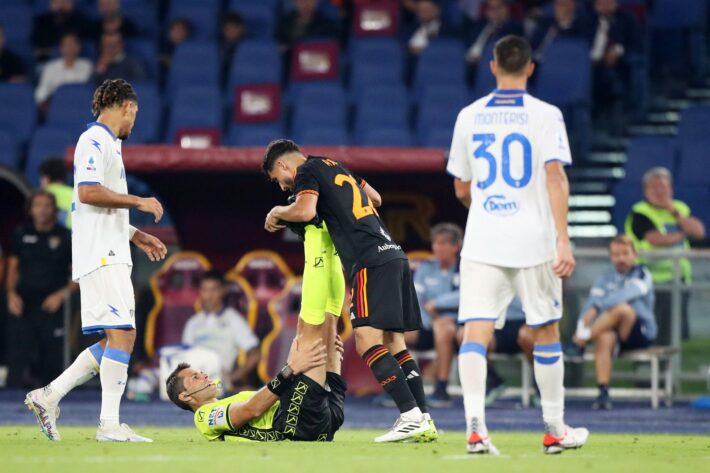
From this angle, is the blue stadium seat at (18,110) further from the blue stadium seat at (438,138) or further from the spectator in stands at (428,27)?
the blue stadium seat at (438,138)

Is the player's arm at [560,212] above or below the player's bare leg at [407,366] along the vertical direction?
above

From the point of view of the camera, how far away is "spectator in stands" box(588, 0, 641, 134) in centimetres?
1755

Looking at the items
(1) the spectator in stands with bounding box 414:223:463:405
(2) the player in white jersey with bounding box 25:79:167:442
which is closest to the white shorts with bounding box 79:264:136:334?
(2) the player in white jersey with bounding box 25:79:167:442

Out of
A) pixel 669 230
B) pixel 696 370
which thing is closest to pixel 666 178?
pixel 669 230

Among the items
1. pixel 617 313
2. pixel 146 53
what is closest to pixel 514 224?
pixel 617 313

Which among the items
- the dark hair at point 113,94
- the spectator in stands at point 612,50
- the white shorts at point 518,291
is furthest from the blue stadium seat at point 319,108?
the white shorts at point 518,291

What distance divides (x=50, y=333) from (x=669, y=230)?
255 inches

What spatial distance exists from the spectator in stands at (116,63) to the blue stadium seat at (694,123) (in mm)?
6730

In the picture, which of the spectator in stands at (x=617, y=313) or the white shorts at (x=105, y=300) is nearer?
the white shorts at (x=105, y=300)

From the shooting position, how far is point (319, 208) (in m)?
8.75

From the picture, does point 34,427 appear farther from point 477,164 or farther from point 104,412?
point 477,164

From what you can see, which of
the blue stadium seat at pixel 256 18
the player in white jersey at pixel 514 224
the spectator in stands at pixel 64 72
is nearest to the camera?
the player in white jersey at pixel 514 224

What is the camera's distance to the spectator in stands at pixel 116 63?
1795 cm

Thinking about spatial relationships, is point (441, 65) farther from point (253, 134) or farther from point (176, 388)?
point (176, 388)
